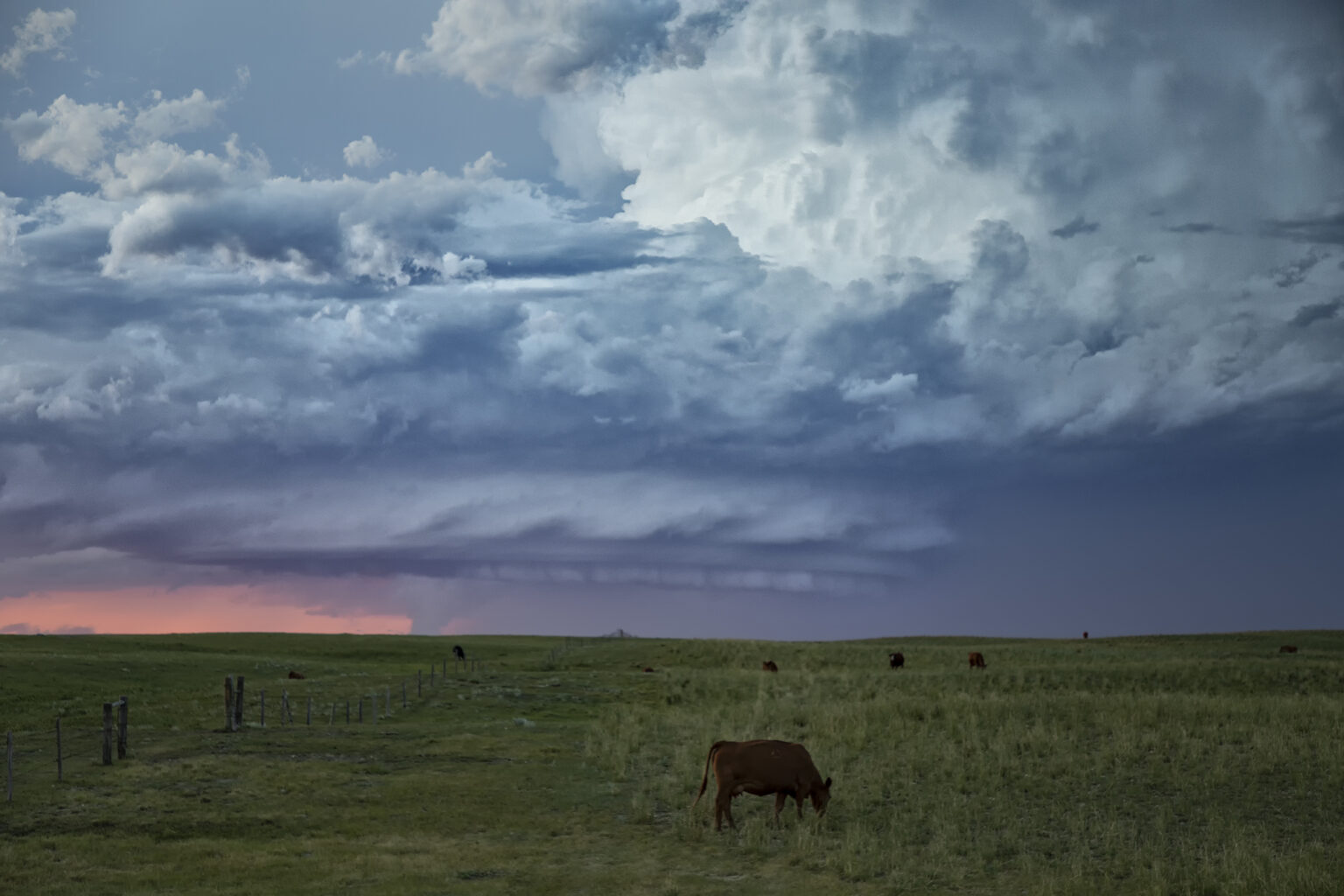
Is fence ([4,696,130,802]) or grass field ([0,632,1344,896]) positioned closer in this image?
grass field ([0,632,1344,896])

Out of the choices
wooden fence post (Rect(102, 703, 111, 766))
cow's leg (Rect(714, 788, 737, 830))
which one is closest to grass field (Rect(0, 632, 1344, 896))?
cow's leg (Rect(714, 788, 737, 830))

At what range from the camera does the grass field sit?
1748 centimetres

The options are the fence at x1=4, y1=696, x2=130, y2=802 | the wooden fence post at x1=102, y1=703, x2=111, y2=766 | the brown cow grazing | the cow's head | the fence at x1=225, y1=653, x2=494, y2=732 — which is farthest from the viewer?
the fence at x1=225, y1=653, x2=494, y2=732

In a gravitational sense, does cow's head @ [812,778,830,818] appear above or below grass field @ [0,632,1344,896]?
above

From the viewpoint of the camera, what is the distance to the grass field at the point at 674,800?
688 inches

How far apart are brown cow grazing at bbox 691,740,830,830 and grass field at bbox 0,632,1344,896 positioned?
0.53 m

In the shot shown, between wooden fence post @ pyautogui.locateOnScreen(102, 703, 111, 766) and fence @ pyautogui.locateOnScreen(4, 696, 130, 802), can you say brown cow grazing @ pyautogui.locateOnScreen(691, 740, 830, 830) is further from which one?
wooden fence post @ pyautogui.locateOnScreen(102, 703, 111, 766)

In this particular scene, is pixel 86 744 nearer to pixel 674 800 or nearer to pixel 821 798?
pixel 674 800

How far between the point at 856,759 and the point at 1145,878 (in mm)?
12005

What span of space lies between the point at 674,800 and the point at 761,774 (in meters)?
4.25

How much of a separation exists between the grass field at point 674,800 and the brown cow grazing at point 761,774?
1.75 ft

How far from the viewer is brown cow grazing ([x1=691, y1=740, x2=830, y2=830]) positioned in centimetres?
2048

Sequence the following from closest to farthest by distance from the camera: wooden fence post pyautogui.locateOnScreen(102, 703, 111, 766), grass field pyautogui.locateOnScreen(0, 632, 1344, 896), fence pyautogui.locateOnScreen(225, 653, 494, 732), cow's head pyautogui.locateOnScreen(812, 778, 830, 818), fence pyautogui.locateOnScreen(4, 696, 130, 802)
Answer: grass field pyautogui.locateOnScreen(0, 632, 1344, 896), cow's head pyautogui.locateOnScreen(812, 778, 830, 818), fence pyautogui.locateOnScreen(4, 696, 130, 802), wooden fence post pyautogui.locateOnScreen(102, 703, 111, 766), fence pyautogui.locateOnScreen(225, 653, 494, 732)

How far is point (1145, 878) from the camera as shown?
1655cm
